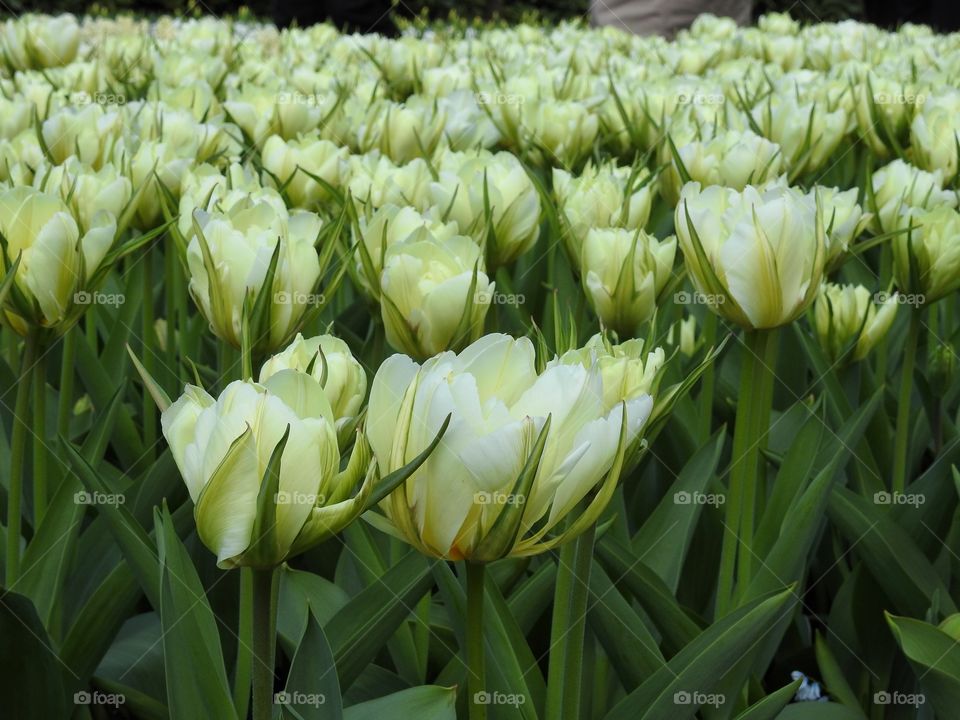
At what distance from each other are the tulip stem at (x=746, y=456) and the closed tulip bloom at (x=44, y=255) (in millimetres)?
711

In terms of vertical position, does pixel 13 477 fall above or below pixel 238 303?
below

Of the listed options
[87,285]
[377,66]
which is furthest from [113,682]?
[377,66]

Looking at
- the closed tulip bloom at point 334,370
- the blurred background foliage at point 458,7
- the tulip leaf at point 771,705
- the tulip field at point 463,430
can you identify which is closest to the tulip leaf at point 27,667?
the tulip field at point 463,430

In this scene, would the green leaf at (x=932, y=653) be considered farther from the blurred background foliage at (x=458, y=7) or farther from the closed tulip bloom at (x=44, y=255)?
the blurred background foliage at (x=458, y=7)

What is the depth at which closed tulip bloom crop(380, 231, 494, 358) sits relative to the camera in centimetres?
122

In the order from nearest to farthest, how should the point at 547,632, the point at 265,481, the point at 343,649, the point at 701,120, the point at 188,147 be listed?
the point at 265,481 → the point at 343,649 → the point at 547,632 → the point at 188,147 → the point at 701,120

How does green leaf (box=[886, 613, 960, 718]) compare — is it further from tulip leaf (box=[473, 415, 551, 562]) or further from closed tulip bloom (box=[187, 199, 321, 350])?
closed tulip bloom (box=[187, 199, 321, 350])

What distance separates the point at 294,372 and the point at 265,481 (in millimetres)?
77

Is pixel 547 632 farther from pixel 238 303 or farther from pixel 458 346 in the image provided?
pixel 238 303

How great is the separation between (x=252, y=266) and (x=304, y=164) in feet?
2.08

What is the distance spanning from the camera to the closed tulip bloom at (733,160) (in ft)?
5.88

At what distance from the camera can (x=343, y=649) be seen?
114 centimetres

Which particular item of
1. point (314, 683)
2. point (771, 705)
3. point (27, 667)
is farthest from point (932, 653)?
point (27, 667)

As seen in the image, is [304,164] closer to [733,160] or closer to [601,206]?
[601,206]
